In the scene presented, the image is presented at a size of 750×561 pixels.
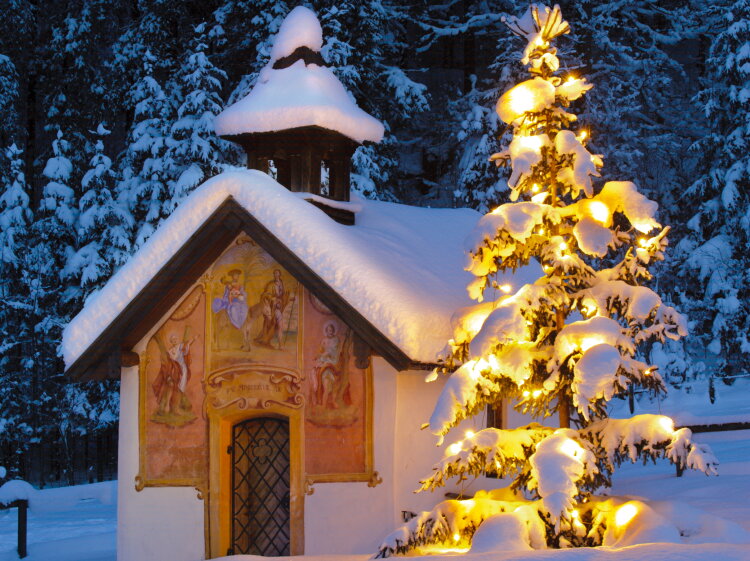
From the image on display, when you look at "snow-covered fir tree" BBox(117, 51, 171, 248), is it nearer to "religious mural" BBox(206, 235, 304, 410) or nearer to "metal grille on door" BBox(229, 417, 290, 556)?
"religious mural" BBox(206, 235, 304, 410)

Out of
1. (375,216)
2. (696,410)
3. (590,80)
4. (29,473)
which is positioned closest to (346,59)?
(590,80)

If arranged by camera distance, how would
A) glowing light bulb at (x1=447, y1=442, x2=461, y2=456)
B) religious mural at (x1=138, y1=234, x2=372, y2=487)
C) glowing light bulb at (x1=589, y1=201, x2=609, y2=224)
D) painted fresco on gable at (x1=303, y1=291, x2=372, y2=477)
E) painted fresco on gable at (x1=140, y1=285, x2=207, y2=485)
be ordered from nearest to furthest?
glowing light bulb at (x1=447, y1=442, x2=461, y2=456), glowing light bulb at (x1=589, y1=201, x2=609, y2=224), painted fresco on gable at (x1=303, y1=291, x2=372, y2=477), religious mural at (x1=138, y1=234, x2=372, y2=487), painted fresco on gable at (x1=140, y1=285, x2=207, y2=485)

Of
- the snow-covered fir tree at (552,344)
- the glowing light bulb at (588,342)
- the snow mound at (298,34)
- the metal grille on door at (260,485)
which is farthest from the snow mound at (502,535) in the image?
the snow mound at (298,34)

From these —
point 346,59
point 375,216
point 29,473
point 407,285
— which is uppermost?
point 346,59

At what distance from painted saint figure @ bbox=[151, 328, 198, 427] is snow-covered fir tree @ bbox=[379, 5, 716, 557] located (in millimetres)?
4554

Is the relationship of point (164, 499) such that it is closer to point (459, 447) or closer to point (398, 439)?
point (398, 439)

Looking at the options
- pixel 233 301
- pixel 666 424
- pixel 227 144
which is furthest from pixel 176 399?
pixel 227 144

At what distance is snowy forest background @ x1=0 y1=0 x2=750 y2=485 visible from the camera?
83.8ft

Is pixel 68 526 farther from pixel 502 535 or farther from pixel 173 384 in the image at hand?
pixel 502 535

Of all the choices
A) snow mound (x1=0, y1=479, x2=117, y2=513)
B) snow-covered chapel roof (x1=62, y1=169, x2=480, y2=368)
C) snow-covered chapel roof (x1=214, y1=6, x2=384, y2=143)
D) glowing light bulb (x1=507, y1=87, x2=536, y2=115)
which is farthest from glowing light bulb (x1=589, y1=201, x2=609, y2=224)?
snow mound (x1=0, y1=479, x2=117, y2=513)

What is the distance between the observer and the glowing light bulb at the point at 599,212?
9312mm

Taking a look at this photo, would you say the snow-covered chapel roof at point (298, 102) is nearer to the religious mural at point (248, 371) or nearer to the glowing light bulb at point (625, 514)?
the religious mural at point (248, 371)

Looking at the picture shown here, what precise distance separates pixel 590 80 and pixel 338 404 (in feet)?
63.8

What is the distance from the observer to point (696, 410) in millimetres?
21219
